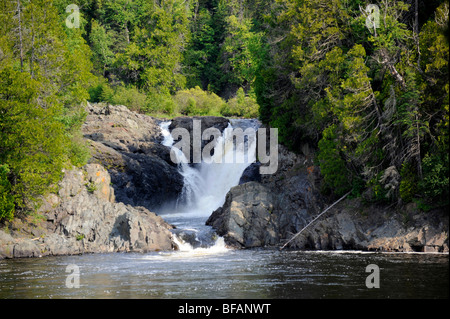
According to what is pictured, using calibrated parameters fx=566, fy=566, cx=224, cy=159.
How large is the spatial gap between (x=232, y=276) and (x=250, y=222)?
1056cm

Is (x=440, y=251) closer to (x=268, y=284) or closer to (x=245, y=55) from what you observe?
(x=268, y=284)

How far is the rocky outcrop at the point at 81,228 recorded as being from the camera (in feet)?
87.2

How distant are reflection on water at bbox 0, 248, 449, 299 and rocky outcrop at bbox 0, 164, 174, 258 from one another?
5.78 ft

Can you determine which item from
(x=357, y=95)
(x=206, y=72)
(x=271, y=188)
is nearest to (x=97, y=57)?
(x=206, y=72)

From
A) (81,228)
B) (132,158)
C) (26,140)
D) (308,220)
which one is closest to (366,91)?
(308,220)

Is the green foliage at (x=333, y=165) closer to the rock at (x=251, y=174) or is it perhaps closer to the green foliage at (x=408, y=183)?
the green foliage at (x=408, y=183)

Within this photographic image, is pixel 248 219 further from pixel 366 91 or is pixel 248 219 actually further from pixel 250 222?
pixel 366 91

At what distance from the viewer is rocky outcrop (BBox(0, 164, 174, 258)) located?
26.6 metres

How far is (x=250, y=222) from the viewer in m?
29.5

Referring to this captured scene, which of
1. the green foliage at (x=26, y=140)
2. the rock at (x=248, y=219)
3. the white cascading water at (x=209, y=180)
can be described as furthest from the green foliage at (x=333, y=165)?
the green foliage at (x=26, y=140)

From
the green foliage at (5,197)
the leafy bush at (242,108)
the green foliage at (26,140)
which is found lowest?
the green foliage at (5,197)

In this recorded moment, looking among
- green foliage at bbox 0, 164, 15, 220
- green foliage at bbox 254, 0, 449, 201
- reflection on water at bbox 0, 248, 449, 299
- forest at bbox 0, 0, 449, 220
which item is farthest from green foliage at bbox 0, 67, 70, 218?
green foliage at bbox 254, 0, 449, 201

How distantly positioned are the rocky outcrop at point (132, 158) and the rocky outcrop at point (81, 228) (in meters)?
6.62

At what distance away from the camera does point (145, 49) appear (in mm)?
62250
